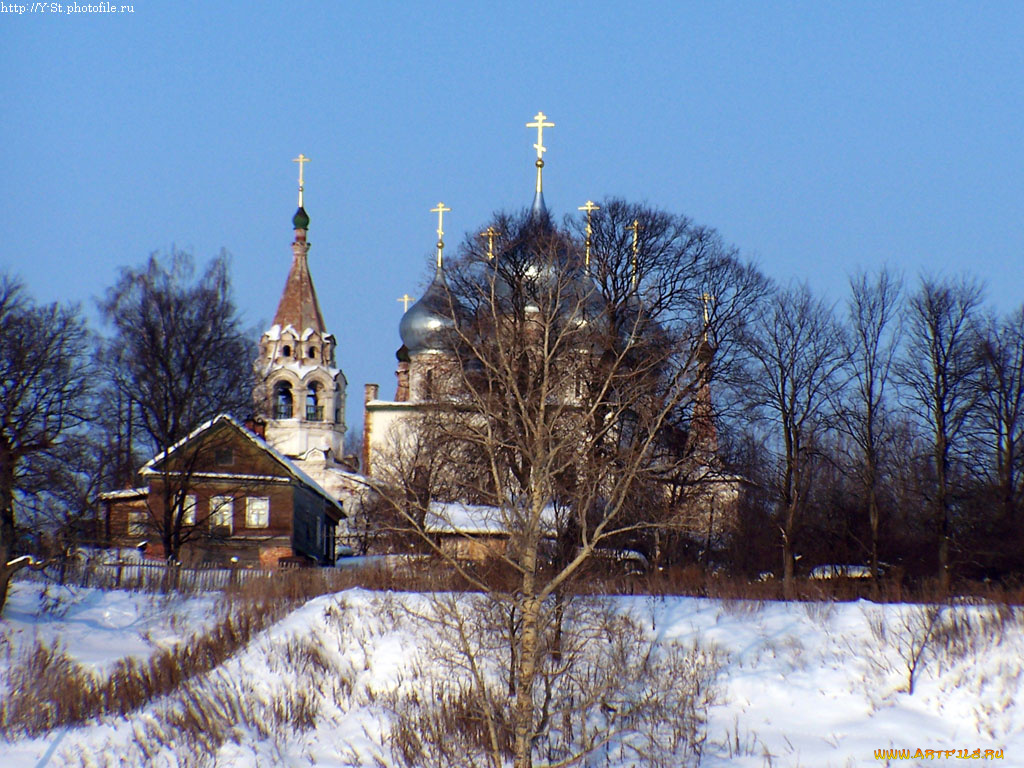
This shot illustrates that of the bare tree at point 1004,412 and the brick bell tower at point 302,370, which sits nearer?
the bare tree at point 1004,412

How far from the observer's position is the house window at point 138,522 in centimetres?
3666

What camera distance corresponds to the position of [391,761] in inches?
736

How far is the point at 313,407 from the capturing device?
65.6 meters

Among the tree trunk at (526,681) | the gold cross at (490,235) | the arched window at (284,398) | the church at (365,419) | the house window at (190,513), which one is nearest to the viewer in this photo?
the tree trunk at (526,681)

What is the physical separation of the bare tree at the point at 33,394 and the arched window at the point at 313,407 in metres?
31.4

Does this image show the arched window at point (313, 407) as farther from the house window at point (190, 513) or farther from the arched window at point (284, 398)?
the house window at point (190, 513)

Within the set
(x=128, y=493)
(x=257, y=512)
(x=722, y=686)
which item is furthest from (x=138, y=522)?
(x=722, y=686)

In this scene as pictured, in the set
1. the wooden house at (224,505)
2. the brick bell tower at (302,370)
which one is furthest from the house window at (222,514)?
the brick bell tower at (302,370)

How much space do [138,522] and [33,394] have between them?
638 centimetres

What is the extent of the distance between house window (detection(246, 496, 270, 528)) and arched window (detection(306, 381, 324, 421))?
2637 centimetres

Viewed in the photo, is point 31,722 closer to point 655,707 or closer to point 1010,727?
point 655,707

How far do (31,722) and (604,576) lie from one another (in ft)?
31.9

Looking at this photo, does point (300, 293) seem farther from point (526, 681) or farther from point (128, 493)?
point (526, 681)

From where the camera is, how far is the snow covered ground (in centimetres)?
1881
